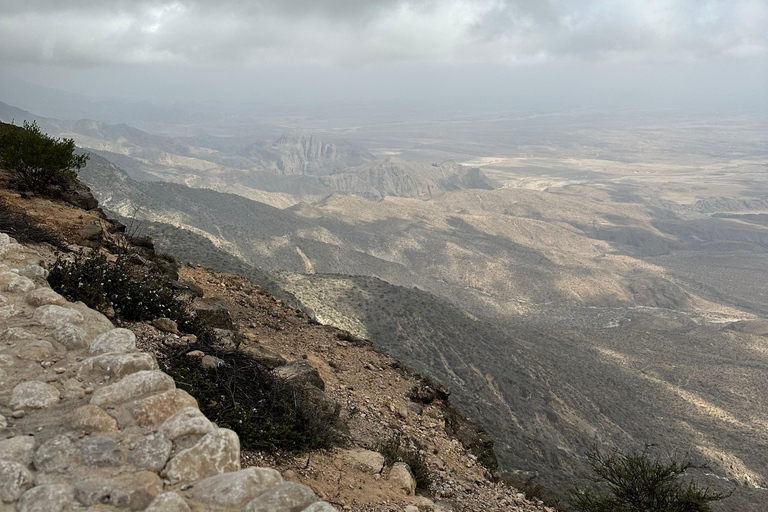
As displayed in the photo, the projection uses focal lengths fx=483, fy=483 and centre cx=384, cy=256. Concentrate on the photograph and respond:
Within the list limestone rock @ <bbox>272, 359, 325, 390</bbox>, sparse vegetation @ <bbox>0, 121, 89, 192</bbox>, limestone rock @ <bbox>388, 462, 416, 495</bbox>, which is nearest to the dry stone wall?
limestone rock @ <bbox>272, 359, 325, 390</bbox>

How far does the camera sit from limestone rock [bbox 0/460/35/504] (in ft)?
8.92

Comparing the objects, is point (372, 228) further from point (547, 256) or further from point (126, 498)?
point (126, 498)

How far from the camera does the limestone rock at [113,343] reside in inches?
172

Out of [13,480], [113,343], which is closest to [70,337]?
[113,343]

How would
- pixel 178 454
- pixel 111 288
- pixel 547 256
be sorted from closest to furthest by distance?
pixel 178 454, pixel 111 288, pixel 547 256

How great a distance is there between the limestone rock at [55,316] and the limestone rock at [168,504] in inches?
108

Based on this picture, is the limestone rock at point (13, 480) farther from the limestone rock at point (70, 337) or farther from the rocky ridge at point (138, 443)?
the limestone rock at point (70, 337)

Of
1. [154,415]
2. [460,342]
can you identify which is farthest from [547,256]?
[154,415]

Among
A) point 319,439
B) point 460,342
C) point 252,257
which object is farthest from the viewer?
point 252,257

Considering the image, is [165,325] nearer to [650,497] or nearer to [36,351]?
[36,351]

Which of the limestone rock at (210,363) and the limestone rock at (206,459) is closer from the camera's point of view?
the limestone rock at (206,459)

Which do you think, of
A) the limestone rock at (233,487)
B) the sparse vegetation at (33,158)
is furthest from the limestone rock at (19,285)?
the sparse vegetation at (33,158)

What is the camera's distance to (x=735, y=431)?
34938 mm

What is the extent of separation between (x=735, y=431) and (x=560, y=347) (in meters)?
13.4
